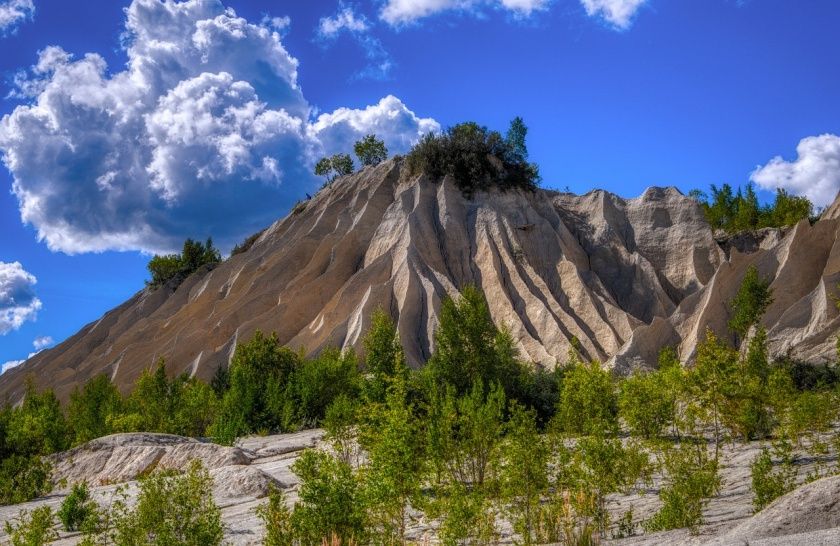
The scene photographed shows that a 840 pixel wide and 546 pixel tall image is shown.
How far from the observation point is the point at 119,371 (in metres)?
43.9

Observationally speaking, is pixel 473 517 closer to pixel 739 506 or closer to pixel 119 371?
pixel 739 506

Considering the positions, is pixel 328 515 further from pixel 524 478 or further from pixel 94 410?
pixel 94 410

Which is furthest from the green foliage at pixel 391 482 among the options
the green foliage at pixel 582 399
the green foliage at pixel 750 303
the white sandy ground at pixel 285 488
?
the green foliage at pixel 750 303

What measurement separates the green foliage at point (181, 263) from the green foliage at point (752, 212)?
39352 mm

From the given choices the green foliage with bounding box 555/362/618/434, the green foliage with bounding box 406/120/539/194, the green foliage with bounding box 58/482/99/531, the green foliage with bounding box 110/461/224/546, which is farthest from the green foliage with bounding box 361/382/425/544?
the green foliage with bounding box 406/120/539/194

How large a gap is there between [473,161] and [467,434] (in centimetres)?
3719

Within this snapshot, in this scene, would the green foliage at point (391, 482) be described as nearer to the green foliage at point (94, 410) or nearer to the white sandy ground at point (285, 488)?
the white sandy ground at point (285, 488)

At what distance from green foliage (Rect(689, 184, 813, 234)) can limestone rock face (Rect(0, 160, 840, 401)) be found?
1151 centimetres

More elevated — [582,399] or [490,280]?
[490,280]

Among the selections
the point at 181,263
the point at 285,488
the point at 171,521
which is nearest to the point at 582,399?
the point at 285,488

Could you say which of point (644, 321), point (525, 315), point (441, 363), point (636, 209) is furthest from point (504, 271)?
point (441, 363)

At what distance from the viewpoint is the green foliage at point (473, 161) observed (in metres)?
50.4

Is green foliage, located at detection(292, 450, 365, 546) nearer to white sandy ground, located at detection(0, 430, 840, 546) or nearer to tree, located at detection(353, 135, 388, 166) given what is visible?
white sandy ground, located at detection(0, 430, 840, 546)

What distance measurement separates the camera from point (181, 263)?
60.7 m
